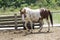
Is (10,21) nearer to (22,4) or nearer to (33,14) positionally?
(33,14)

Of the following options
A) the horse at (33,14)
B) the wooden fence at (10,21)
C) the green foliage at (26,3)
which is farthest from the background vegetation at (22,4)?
the horse at (33,14)

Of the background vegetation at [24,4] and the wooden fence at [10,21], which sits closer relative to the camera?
the wooden fence at [10,21]

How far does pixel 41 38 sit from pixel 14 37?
49.9 inches

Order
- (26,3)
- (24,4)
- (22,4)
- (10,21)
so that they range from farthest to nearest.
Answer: (26,3) < (22,4) < (24,4) < (10,21)

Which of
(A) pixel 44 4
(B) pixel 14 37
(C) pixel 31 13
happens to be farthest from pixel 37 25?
(A) pixel 44 4

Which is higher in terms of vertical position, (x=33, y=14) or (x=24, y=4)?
(x=33, y=14)

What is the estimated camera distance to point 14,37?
31.6 ft

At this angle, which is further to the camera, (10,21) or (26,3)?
(26,3)

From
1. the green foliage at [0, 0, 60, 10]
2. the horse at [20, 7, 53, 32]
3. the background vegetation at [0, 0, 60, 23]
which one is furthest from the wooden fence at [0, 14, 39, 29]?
the green foliage at [0, 0, 60, 10]

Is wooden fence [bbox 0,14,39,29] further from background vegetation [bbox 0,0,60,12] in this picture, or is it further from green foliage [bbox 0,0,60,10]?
green foliage [bbox 0,0,60,10]

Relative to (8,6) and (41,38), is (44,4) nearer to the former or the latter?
(8,6)

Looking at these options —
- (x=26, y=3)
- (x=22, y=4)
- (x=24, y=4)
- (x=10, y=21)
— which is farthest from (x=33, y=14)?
(x=26, y=3)

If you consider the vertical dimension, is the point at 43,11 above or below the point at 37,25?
above

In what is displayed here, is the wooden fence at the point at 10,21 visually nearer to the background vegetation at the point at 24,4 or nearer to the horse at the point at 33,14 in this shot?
the horse at the point at 33,14
